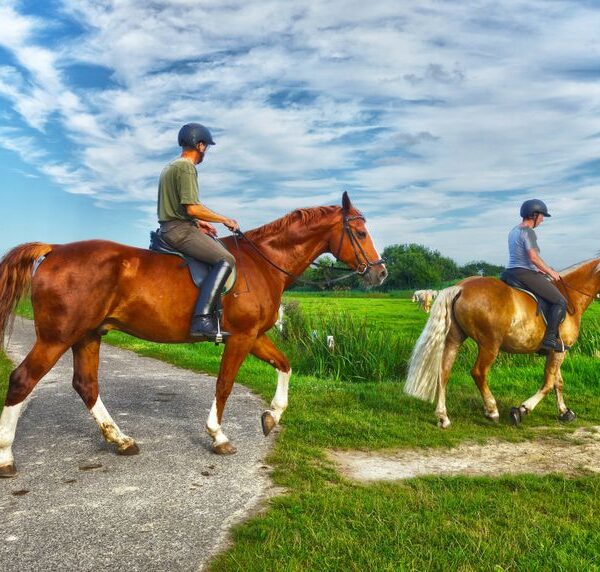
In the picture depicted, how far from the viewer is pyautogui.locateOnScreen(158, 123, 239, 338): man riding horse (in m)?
5.33

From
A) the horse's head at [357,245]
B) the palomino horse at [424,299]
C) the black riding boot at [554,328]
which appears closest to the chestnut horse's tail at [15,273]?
the horse's head at [357,245]

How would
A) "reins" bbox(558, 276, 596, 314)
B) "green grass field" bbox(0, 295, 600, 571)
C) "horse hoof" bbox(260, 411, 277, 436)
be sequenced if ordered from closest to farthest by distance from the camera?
"green grass field" bbox(0, 295, 600, 571), "horse hoof" bbox(260, 411, 277, 436), "reins" bbox(558, 276, 596, 314)

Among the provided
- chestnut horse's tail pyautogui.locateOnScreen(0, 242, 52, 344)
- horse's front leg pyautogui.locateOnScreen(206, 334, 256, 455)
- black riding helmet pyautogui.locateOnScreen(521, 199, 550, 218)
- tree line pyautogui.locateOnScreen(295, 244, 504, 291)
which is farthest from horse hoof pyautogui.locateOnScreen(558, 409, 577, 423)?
tree line pyautogui.locateOnScreen(295, 244, 504, 291)

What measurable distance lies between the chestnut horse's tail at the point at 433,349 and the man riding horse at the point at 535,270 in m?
0.98

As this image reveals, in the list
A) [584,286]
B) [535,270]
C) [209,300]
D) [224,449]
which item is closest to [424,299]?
[584,286]

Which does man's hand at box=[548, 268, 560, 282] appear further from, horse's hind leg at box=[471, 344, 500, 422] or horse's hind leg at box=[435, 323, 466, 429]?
horse's hind leg at box=[435, 323, 466, 429]

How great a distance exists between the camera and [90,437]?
597cm

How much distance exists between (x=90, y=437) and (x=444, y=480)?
3856mm

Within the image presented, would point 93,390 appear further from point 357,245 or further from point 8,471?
point 357,245

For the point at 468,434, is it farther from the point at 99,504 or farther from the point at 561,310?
the point at 99,504

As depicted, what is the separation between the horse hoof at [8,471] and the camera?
188 inches

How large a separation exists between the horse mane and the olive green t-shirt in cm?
93

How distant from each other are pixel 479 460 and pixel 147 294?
3.93 m

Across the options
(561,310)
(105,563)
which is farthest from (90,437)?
(561,310)
